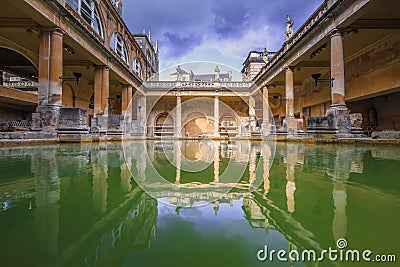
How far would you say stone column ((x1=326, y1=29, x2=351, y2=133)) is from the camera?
6934 mm

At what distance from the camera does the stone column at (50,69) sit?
23.6 ft

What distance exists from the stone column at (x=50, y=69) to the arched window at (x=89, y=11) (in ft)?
9.87

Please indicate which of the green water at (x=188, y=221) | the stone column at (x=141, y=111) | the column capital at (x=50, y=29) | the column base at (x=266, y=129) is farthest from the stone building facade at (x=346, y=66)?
the stone column at (x=141, y=111)

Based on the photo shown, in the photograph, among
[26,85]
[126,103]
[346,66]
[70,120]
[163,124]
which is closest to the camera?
[70,120]

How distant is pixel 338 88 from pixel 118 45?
521 inches

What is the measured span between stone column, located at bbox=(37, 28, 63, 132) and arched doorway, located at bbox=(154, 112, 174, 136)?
14353 mm

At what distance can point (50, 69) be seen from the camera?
7.38 metres

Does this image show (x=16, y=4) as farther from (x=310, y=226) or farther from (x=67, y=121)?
(x=310, y=226)

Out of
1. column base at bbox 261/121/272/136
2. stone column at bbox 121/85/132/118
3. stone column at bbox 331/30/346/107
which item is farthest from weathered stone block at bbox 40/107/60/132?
column base at bbox 261/121/272/136

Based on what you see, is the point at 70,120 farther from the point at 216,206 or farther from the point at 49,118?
the point at 216,206

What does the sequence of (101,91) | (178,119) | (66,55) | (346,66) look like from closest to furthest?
1. (66,55)
2. (101,91)
3. (346,66)
4. (178,119)

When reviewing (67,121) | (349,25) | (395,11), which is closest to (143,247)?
(67,121)

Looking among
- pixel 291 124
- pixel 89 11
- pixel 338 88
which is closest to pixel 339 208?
pixel 338 88

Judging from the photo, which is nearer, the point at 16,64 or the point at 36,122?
the point at 36,122
